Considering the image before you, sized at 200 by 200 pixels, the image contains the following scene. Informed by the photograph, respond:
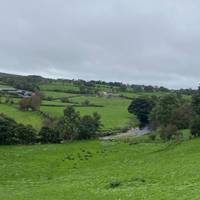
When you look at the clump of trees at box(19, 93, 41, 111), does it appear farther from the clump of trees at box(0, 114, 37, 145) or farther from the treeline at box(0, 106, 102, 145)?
the clump of trees at box(0, 114, 37, 145)

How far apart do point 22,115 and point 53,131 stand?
116 ft

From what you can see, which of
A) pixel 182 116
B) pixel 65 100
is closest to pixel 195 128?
pixel 182 116

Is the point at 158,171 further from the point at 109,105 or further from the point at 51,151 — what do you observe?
the point at 109,105

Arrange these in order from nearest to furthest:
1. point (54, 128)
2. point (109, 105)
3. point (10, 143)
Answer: point (10, 143) → point (54, 128) → point (109, 105)

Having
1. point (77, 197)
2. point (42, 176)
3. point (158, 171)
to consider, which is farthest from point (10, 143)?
point (77, 197)

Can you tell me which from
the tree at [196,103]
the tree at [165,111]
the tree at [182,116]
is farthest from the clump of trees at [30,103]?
the tree at [196,103]

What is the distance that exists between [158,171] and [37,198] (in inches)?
480

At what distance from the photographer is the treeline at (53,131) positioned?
104m

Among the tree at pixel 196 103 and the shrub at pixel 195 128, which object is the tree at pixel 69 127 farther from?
the shrub at pixel 195 128

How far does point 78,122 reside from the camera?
118 meters

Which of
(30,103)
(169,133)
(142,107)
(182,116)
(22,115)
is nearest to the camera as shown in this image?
(169,133)

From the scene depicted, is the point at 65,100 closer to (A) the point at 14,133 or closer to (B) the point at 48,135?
(B) the point at 48,135

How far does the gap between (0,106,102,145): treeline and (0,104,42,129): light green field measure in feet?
36.9

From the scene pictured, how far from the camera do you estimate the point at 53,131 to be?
109375 millimetres
